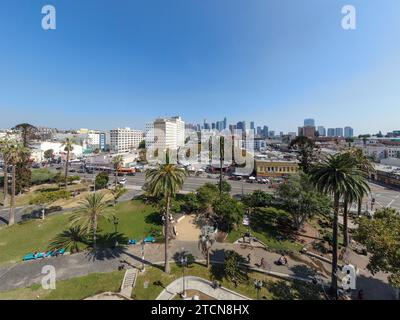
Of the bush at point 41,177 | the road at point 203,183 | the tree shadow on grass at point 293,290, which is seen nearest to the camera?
the tree shadow on grass at point 293,290

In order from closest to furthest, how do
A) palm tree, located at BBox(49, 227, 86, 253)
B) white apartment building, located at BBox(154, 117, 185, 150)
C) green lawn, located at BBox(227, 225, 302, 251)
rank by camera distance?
1. palm tree, located at BBox(49, 227, 86, 253)
2. green lawn, located at BBox(227, 225, 302, 251)
3. white apartment building, located at BBox(154, 117, 185, 150)

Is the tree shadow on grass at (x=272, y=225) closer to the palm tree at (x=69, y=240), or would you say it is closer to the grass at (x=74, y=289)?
the grass at (x=74, y=289)

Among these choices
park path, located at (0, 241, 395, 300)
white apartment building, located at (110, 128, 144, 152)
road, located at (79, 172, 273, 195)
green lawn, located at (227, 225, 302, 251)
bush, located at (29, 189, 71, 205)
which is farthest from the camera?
white apartment building, located at (110, 128, 144, 152)

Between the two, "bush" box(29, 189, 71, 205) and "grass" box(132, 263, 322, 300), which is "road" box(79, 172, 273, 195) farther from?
"grass" box(132, 263, 322, 300)

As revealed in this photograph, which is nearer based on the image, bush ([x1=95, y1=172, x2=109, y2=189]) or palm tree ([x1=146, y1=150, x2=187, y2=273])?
palm tree ([x1=146, y1=150, x2=187, y2=273])

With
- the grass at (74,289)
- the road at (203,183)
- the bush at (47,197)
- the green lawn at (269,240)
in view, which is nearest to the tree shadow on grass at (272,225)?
the green lawn at (269,240)

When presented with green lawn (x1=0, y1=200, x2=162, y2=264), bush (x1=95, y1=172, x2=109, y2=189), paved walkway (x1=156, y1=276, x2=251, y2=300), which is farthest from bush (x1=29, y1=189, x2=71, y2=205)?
paved walkway (x1=156, y1=276, x2=251, y2=300)

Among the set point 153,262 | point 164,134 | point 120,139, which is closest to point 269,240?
point 153,262
